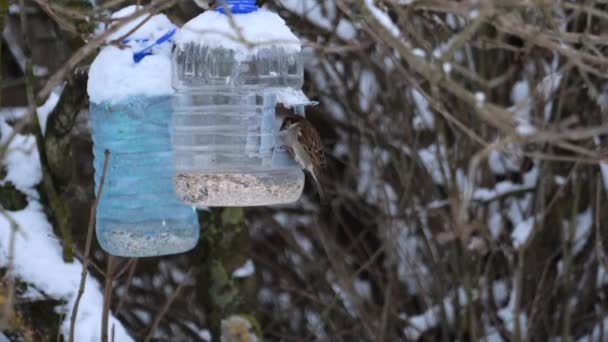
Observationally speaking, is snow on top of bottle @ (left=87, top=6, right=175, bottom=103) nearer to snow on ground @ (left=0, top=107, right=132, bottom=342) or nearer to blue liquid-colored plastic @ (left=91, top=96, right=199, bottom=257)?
blue liquid-colored plastic @ (left=91, top=96, right=199, bottom=257)

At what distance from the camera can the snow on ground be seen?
13.6ft

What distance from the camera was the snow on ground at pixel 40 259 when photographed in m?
4.16

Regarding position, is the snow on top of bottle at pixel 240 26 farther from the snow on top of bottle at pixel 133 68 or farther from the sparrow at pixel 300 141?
the sparrow at pixel 300 141

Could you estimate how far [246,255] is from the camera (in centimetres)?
500

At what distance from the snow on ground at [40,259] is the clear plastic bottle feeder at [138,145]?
1.21 feet

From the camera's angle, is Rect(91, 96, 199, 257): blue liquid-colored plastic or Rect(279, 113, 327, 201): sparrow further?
Rect(91, 96, 199, 257): blue liquid-colored plastic

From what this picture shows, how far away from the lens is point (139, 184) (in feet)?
13.4

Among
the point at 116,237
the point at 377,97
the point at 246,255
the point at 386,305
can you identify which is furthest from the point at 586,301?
the point at 116,237

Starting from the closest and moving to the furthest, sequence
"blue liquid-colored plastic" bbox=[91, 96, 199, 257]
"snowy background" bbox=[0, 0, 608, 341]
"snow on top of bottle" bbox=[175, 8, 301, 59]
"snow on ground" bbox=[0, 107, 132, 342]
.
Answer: "snow on top of bottle" bbox=[175, 8, 301, 59]
"blue liquid-colored plastic" bbox=[91, 96, 199, 257]
"snow on ground" bbox=[0, 107, 132, 342]
"snowy background" bbox=[0, 0, 608, 341]

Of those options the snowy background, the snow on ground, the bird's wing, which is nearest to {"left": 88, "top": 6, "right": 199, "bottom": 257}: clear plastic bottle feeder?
the snow on ground

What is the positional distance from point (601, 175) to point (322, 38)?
157cm

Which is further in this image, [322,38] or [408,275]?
[408,275]

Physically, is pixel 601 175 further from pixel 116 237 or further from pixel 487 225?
pixel 116 237

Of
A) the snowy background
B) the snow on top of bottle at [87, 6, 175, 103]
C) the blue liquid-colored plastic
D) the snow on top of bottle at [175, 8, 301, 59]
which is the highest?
the snow on top of bottle at [175, 8, 301, 59]
